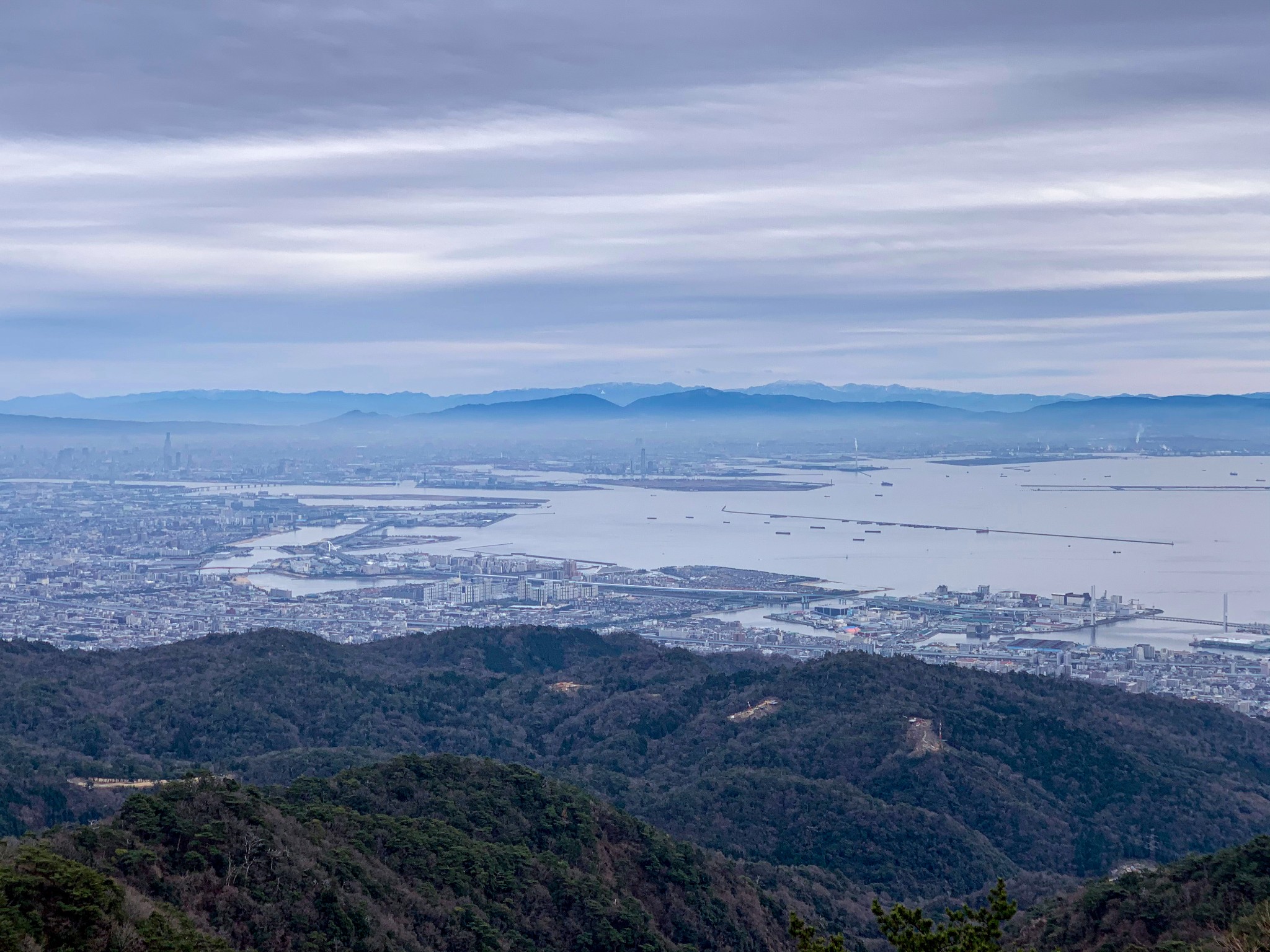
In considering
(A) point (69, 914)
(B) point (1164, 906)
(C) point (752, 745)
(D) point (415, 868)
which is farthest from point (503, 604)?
(A) point (69, 914)

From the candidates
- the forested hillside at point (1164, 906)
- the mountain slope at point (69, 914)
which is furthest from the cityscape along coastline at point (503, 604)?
the mountain slope at point (69, 914)

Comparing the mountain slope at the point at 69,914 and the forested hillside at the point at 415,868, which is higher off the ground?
the mountain slope at the point at 69,914

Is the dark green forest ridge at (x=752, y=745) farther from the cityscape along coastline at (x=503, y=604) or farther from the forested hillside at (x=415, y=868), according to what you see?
the cityscape along coastline at (x=503, y=604)

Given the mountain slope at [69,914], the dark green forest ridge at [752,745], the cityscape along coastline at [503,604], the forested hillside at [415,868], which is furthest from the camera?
the cityscape along coastline at [503,604]

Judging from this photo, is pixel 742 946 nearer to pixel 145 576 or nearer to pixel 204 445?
pixel 145 576

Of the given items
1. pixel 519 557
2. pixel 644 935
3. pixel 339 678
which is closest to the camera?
pixel 644 935

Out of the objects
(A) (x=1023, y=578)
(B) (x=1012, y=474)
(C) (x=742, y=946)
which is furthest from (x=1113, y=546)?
(C) (x=742, y=946)
